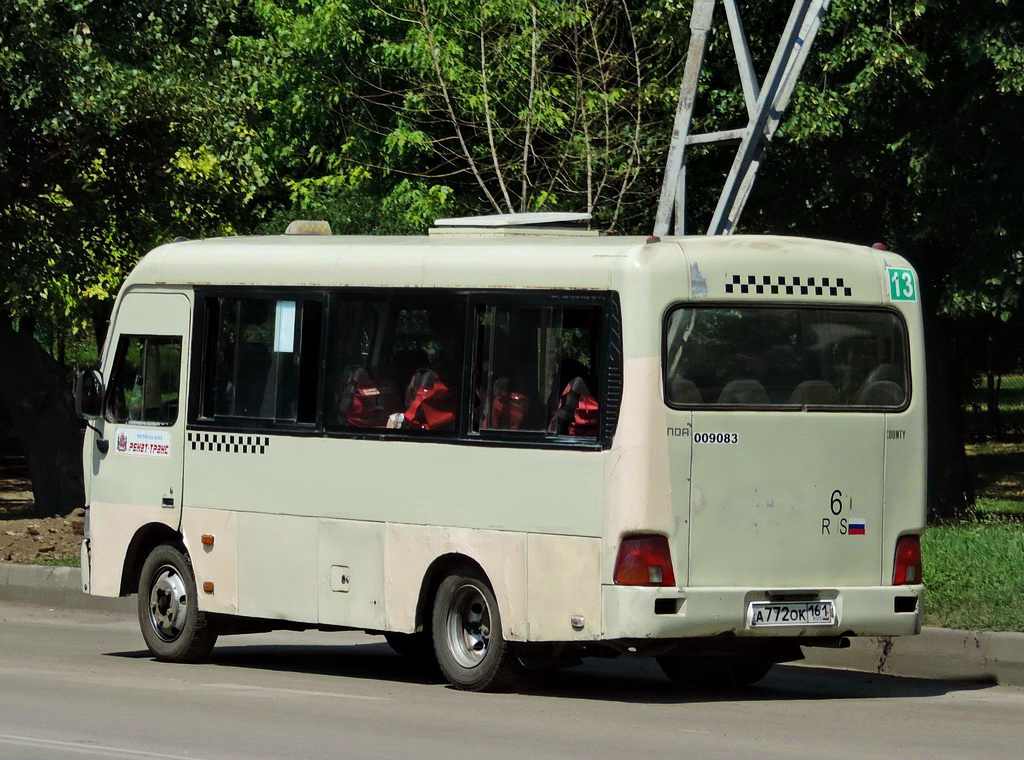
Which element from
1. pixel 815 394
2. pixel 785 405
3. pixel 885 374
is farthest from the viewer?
pixel 885 374

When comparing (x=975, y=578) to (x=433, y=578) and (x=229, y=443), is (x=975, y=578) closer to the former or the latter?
(x=433, y=578)

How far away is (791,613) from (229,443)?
379cm

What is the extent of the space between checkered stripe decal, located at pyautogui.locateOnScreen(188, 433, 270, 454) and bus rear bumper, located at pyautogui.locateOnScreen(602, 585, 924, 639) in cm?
286

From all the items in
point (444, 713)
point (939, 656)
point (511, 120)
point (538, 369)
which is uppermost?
point (511, 120)

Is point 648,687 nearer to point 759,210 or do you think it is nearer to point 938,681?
point 938,681

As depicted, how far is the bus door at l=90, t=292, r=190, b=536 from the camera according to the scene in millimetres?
12578

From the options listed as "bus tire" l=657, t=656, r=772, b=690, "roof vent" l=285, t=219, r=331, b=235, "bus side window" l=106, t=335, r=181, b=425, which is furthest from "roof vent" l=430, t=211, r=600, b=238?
"bus tire" l=657, t=656, r=772, b=690

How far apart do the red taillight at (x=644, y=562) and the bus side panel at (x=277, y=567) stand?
2356mm

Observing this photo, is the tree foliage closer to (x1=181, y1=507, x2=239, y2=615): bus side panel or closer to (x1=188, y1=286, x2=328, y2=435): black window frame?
(x1=188, y1=286, x2=328, y2=435): black window frame

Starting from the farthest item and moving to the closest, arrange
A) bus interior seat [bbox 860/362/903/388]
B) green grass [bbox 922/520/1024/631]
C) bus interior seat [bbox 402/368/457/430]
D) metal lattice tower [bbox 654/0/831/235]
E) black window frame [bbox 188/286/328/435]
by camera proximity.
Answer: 1. metal lattice tower [bbox 654/0/831/235]
2. green grass [bbox 922/520/1024/631]
3. black window frame [bbox 188/286/328/435]
4. bus interior seat [bbox 402/368/457/430]
5. bus interior seat [bbox 860/362/903/388]

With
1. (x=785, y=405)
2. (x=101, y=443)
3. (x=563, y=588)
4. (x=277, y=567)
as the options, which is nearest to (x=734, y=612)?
(x=563, y=588)

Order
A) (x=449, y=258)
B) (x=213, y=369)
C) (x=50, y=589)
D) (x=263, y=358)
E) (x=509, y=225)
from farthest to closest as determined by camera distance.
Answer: (x=50, y=589) < (x=213, y=369) < (x=263, y=358) < (x=509, y=225) < (x=449, y=258)

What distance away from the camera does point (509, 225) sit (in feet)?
38.7

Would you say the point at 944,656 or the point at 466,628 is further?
the point at 944,656
